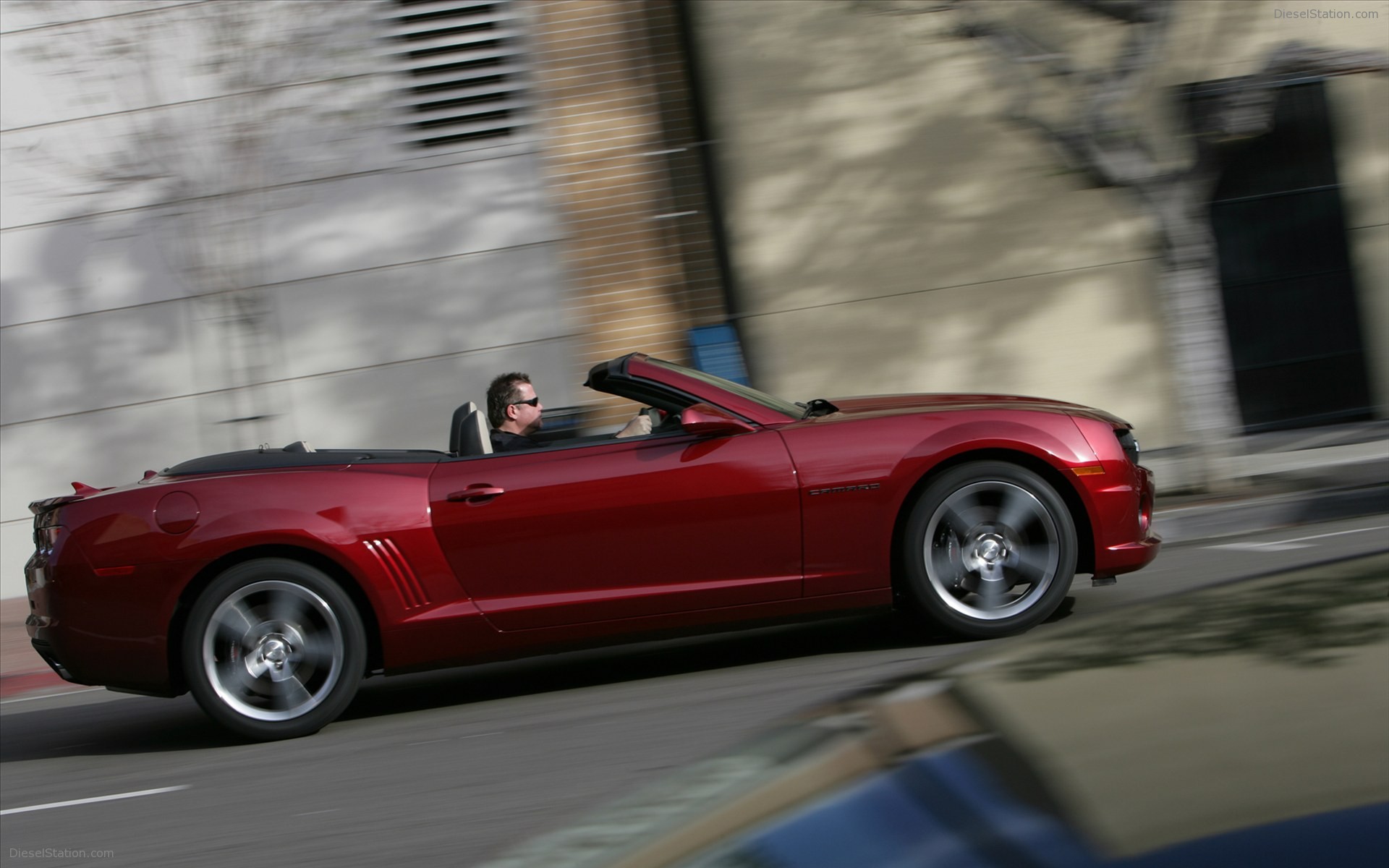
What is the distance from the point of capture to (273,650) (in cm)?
616

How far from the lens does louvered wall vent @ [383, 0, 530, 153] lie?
1362cm

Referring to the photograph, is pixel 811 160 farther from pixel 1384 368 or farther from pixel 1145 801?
pixel 1145 801

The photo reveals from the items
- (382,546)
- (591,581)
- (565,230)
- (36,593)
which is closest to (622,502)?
(591,581)

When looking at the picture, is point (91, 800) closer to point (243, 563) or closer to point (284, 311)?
point (243, 563)

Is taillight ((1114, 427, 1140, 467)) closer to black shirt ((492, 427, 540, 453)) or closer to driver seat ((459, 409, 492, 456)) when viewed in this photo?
black shirt ((492, 427, 540, 453))

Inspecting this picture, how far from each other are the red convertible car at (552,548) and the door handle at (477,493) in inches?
0.5

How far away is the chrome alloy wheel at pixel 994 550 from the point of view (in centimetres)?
627

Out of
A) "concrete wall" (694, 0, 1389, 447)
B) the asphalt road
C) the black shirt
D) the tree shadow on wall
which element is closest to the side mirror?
the black shirt

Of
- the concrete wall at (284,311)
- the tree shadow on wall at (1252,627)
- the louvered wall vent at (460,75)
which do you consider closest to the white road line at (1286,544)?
the tree shadow on wall at (1252,627)

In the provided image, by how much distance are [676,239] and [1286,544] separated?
696 centimetres

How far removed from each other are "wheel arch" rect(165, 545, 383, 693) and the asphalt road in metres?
0.46

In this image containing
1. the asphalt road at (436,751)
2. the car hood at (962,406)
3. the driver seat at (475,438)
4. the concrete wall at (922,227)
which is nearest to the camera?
the asphalt road at (436,751)

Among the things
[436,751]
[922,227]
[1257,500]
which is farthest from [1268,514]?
[436,751]

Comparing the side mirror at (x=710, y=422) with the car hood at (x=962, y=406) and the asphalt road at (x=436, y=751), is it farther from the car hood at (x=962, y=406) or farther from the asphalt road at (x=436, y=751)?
the asphalt road at (x=436, y=751)
